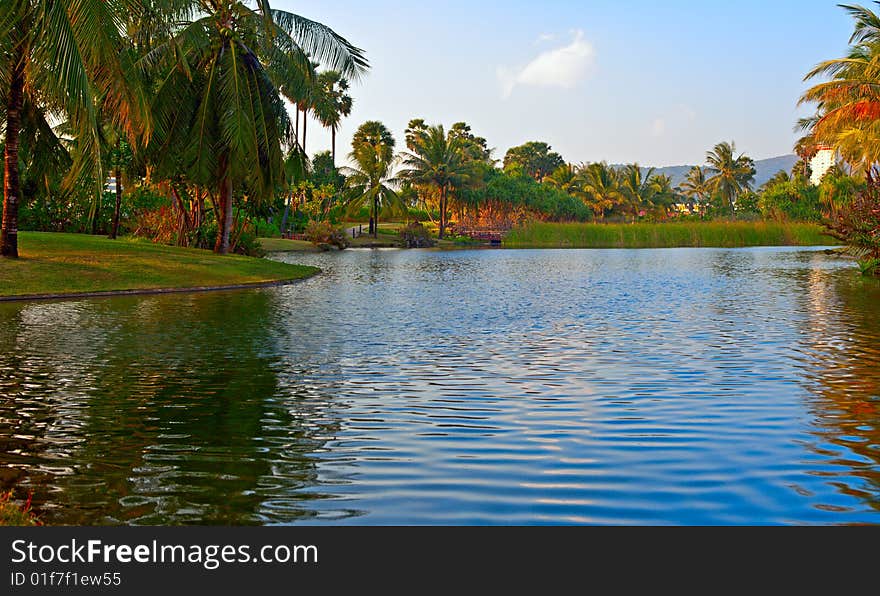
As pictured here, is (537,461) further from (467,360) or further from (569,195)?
(569,195)

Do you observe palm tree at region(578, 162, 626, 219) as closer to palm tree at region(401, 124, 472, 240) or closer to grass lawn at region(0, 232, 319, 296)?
palm tree at region(401, 124, 472, 240)

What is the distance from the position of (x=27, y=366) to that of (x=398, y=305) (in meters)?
12.2

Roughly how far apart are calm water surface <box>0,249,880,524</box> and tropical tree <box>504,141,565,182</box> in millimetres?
146753

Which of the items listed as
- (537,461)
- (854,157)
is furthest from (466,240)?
(537,461)

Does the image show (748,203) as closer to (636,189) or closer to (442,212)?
(636,189)

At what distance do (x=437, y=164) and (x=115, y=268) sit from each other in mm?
70136

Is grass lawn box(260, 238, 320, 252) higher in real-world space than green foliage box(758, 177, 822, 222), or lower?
lower

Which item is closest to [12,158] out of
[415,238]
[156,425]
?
[156,425]

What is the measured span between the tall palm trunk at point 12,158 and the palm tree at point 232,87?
824 centimetres

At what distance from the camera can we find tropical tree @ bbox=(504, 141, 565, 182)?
546 feet

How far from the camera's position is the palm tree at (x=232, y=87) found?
1391 inches

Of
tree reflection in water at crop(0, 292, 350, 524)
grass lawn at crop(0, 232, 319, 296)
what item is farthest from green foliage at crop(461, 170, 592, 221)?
tree reflection in water at crop(0, 292, 350, 524)

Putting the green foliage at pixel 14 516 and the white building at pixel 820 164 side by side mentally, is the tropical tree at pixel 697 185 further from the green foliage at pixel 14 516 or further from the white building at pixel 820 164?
the green foliage at pixel 14 516

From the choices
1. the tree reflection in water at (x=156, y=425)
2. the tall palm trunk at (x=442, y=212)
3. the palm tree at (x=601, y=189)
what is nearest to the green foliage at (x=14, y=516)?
the tree reflection in water at (x=156, y=425)
